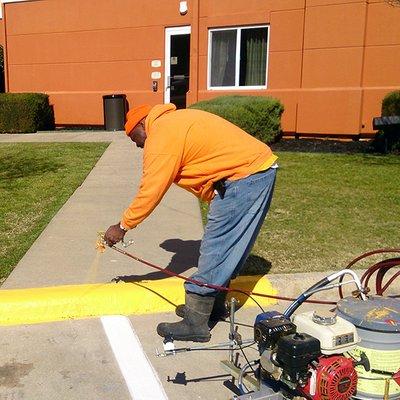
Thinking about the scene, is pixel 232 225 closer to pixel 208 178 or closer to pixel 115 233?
pixel 208 178

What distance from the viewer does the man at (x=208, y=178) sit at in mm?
3461

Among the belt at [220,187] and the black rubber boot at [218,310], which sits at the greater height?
the belt at [220,187]

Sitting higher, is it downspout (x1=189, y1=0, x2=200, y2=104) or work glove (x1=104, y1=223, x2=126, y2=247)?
downspout (x1=189, y1=0, x2=200, y2=104)

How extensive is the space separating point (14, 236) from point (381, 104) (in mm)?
10182

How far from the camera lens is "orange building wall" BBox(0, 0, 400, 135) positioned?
44.4 feet

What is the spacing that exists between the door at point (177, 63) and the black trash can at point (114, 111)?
1305 mm

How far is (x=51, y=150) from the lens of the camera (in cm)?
1134

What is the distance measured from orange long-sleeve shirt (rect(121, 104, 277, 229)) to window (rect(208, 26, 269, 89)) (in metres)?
11.9

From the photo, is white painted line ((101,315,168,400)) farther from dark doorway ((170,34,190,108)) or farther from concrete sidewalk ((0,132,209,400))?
dark doorway ((170,34,190,108))

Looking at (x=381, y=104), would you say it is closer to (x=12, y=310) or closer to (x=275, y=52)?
(x=275, y=52)

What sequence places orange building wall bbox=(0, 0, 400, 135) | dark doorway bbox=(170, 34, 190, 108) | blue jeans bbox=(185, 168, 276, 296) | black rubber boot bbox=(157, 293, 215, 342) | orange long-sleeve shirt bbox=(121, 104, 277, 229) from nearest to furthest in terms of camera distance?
orange long-sleeve shirt bbox=(121, 104, 277, 229), blue jeans bbox=(185, 168, 276, 296), black rubber boot bbox=(157, 293, 215, 342), orange building wall bbox=(0, 0, 400, 135), dark doorway bbox=(170, 34, 190, 108)

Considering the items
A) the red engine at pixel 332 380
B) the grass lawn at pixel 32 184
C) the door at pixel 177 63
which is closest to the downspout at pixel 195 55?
the door at pixel 177 63

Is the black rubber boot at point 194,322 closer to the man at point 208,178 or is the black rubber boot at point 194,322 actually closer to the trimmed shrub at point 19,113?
the man at point 208,178

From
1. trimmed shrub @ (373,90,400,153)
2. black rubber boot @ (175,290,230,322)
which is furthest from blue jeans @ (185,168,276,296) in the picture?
trimmed shrub @ (373,90,400,153)
